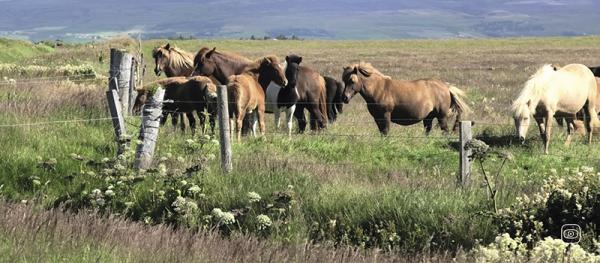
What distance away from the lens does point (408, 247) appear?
627cm

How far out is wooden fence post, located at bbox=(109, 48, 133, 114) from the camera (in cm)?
1123

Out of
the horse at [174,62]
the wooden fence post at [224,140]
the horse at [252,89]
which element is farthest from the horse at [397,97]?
the wooden fence post at [224,140]

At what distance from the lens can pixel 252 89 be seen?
42.7 ft

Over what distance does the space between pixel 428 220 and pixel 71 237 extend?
3.07 m

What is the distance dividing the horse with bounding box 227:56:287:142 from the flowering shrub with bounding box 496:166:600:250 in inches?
235

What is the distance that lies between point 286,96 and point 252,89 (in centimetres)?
185

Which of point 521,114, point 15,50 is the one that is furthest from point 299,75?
point 15,50

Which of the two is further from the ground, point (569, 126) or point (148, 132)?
point (148, 132)

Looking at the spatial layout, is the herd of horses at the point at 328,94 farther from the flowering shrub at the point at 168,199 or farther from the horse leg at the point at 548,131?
the flowering shrub at the point at 168,199

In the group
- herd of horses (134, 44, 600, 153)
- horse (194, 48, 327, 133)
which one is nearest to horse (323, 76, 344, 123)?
herd of horses (134, 44, 600, 153)

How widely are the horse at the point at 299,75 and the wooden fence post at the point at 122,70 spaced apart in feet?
13.0

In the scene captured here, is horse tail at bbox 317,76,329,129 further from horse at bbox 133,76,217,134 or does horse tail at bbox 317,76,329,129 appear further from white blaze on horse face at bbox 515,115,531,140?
white blaze on horse face at bbox 515,115,531,140

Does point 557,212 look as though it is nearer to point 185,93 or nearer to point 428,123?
point 185,93

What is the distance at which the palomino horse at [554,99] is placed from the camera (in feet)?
Result: 42.0
